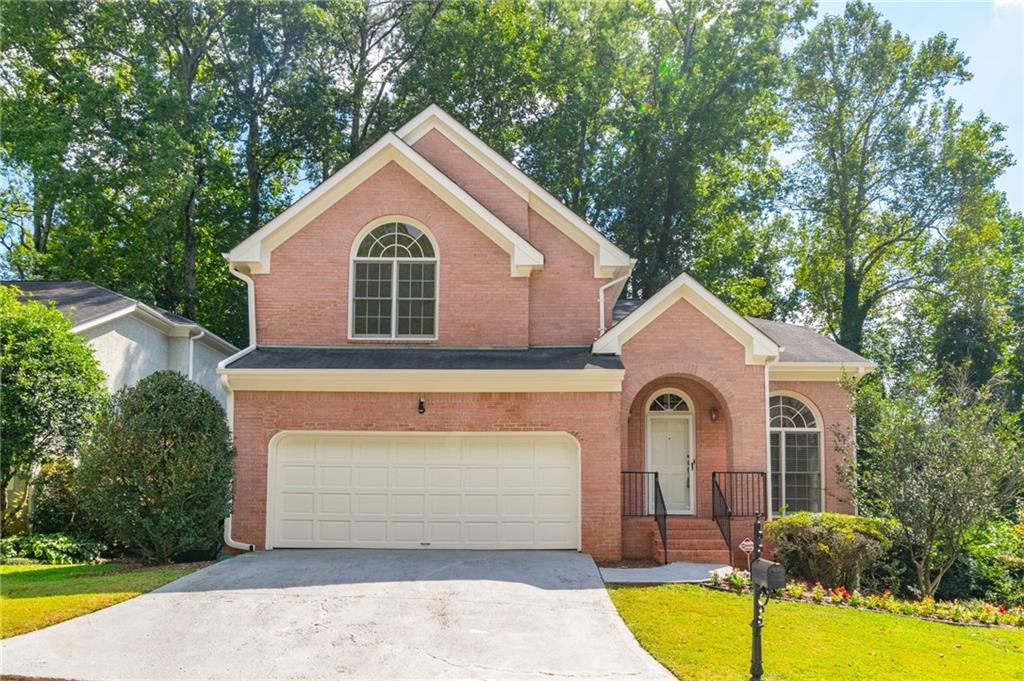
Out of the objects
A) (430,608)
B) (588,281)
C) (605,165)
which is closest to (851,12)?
(605,165)

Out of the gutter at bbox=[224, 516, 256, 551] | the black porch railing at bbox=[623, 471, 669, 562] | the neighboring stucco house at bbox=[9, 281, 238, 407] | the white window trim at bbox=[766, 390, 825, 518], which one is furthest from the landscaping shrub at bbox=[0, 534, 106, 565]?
the white window trim at bbox=[766, 390, 825, 518]

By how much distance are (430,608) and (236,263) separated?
8610 mm

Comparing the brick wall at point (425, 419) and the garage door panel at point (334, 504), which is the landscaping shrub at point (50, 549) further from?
the garage door panel at point (334, 504)

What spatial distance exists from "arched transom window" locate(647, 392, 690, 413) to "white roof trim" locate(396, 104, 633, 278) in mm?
2966

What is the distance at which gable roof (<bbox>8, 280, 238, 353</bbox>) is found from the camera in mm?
17094

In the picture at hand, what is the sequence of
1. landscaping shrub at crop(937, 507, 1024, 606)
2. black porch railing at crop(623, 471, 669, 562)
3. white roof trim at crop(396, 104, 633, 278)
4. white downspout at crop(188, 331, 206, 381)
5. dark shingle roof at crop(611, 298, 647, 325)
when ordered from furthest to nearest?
white downspout at crop(188, 331, 206, 381) < dark shingle roof at crop(611, 298, 647, 325) < white roof trim at crop(396, 104, 633, 278) < black porch railing at crop(623, 471, 669, 562) < landscaping shrub at crop(937, 507, 1024, 606)

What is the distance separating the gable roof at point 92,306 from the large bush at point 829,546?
14662 millimetres

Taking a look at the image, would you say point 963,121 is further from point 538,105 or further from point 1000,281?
point 538,105

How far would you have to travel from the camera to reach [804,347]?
19.1 metres

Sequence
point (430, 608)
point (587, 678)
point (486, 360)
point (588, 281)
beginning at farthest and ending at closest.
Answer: point (588, 281)
point (486, 360)
point (430, 608)
point (587, 678)

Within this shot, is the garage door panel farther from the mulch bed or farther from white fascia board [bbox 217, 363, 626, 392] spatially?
the mulch bed

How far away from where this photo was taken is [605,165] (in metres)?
31.0

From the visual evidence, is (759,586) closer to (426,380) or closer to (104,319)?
(426,380)

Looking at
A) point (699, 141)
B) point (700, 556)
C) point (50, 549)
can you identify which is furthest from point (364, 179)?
point (699, 141)
